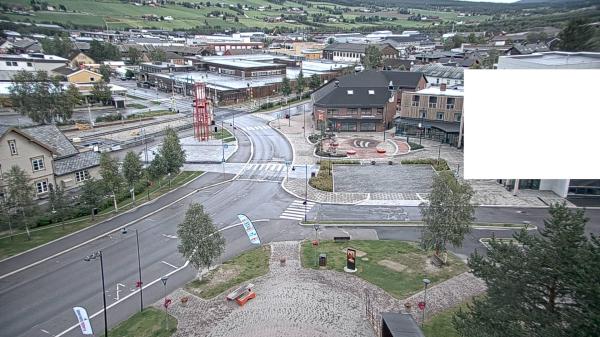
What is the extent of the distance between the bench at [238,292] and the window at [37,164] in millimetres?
29404

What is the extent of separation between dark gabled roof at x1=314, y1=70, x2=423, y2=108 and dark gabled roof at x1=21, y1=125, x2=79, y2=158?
42564 mm

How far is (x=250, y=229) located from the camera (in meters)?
39.2

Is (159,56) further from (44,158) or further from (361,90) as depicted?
(44,158)

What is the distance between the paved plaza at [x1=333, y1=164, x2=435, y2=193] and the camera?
5016cm

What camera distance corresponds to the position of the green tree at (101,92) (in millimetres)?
94938

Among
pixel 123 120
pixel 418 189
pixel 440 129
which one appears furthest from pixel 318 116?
pixel 123 120

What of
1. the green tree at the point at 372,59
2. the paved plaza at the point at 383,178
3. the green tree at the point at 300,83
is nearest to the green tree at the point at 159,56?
the green tree at the point at 300,83

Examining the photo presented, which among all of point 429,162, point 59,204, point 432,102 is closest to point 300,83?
point 432,102

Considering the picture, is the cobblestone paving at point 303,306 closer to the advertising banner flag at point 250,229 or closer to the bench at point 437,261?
the bench at point 437,261

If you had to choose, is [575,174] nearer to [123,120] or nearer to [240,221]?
[240,221]

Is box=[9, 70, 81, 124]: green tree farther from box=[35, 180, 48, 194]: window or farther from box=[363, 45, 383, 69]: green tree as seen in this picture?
box=[363, 45, 383, 69]: green tree

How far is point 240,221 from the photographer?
41438mm

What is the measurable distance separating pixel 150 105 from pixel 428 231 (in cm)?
8358

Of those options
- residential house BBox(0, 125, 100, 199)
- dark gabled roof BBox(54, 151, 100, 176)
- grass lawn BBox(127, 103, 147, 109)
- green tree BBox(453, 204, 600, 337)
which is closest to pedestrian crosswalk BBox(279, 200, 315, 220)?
residential house BBox(0, 125, 100, 199)
